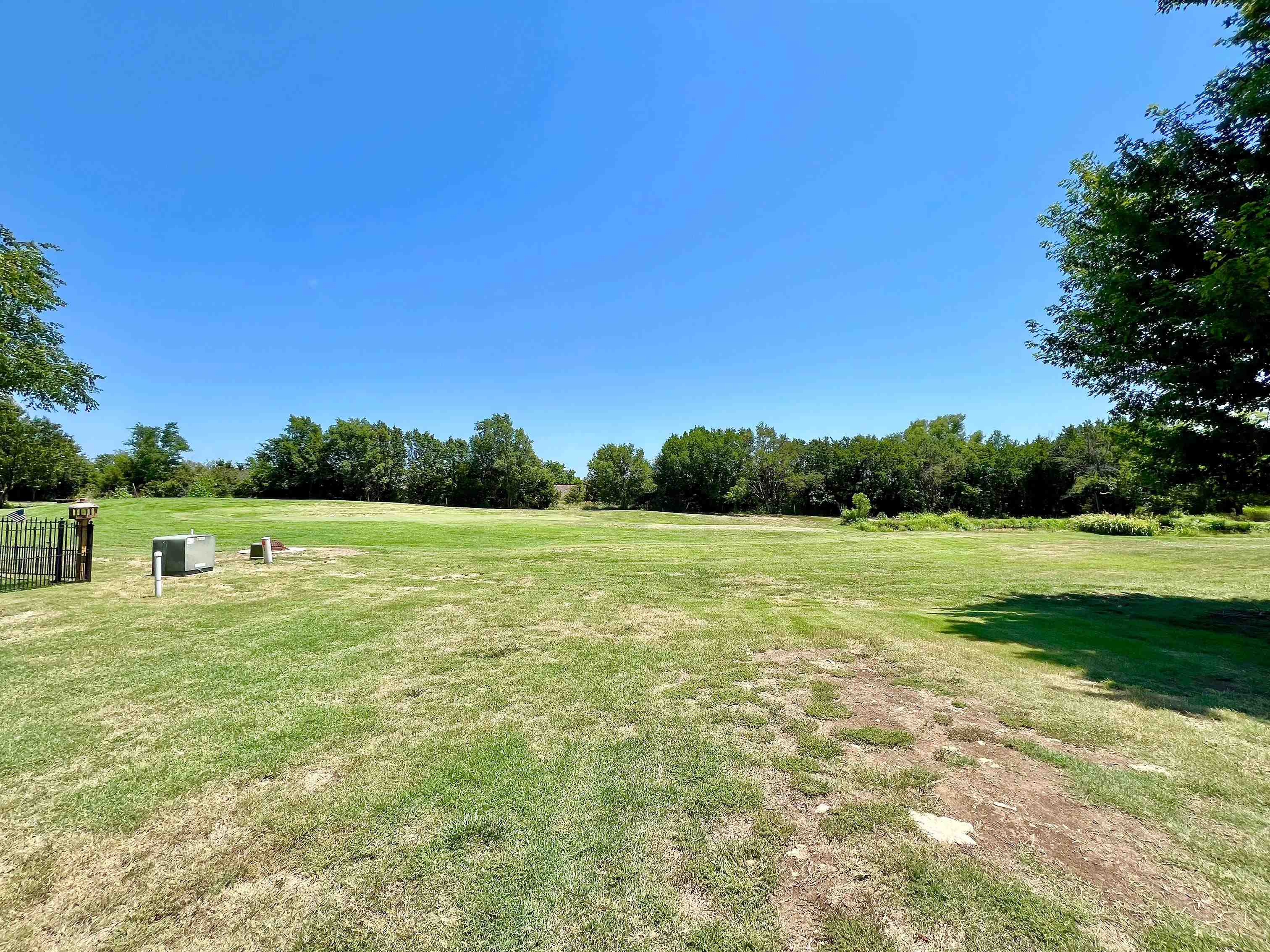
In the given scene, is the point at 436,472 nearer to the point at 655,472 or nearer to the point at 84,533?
the point at 655,472

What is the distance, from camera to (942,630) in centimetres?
779

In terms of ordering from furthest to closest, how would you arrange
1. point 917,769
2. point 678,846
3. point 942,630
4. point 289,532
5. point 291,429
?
point 291,429 → point 289,532 → point 942,630 → point 917,769 → point 678,846

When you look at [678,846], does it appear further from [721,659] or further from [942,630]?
[942,630]

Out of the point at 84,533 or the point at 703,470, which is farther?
the point at 703,470

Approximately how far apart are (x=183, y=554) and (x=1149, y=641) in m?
19.6

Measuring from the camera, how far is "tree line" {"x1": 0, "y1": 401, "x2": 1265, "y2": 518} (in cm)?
6506

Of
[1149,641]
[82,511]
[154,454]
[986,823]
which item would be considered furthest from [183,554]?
[154,454]

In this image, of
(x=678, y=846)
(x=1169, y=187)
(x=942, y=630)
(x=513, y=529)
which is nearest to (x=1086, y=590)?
(x=942, y=630)

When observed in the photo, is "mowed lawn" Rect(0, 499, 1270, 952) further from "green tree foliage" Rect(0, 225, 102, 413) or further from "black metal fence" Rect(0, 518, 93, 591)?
"green tree foliage" Rect(0, 225, 102, 413)

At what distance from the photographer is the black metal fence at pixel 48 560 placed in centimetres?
1084

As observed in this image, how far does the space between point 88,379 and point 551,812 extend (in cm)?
3113

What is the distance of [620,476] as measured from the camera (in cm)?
7344

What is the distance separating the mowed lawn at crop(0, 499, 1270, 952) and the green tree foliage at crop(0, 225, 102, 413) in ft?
51.0

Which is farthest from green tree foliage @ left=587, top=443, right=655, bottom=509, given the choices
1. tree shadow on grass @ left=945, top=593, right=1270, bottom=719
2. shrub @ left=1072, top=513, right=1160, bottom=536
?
tree shadow on grass @ left=945, top=593, right=1270, bottom=719
